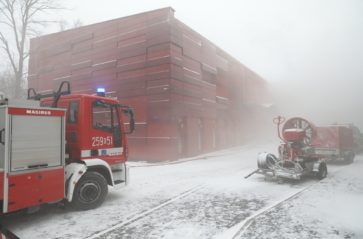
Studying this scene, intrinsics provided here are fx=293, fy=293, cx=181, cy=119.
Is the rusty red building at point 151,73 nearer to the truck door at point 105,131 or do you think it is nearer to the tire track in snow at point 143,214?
the tire track in snow at point 143,214

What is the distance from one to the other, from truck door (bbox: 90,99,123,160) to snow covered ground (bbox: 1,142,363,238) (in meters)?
1.36

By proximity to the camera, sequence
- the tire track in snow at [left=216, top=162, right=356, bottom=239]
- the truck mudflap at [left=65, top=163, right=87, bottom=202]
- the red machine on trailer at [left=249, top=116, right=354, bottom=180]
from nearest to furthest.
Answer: the tire track in snow at [left=216, top=162, right=356, bottom=239] < the truck mudflap at [left=65, top=163, right=87, bottom=202] < the red machine on trailer at [left=249, top=116, right=354, bottom=180]

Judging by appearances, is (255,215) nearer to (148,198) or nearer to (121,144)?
(148,198)

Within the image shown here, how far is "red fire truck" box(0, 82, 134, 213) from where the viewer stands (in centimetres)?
545

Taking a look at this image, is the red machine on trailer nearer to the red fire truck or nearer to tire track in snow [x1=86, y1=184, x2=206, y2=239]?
tire track in snow [x1=86, y1=184, x2=206, y2=239]

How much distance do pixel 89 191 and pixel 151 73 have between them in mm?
12569

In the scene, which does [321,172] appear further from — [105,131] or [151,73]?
[151,73]

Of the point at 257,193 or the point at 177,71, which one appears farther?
the point at 177,71

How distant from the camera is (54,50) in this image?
23.6 m

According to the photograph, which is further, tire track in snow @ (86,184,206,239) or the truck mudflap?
the truck mudflap

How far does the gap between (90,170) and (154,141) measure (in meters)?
11.2

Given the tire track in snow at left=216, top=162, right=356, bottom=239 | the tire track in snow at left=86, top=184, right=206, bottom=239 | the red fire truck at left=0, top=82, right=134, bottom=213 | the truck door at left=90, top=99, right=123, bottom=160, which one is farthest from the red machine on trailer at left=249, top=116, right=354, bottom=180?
the red fire truck at left=0, top=82, right=134, bottom=213

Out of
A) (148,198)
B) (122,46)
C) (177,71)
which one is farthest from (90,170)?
(122,46)

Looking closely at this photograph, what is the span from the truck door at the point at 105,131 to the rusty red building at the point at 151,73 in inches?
402
